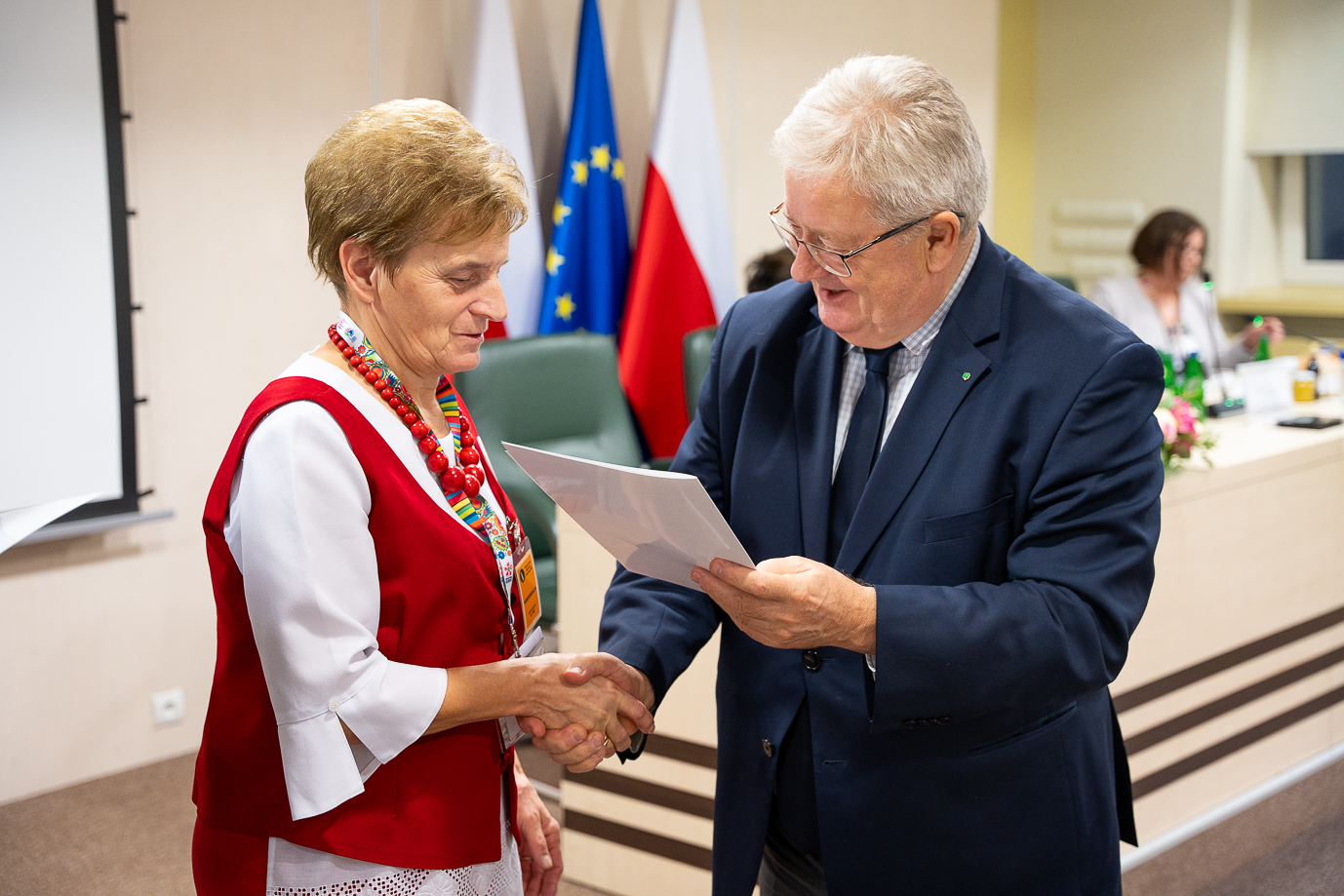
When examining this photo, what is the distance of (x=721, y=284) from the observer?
4.52 metres

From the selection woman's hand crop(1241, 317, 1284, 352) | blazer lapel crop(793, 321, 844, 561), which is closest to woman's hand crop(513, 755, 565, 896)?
blazer lapel crop(793, 321, 844, 561)

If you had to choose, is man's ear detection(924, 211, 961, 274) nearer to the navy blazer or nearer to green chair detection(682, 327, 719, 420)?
the navy blazer

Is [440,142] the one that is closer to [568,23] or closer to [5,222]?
[5,222]

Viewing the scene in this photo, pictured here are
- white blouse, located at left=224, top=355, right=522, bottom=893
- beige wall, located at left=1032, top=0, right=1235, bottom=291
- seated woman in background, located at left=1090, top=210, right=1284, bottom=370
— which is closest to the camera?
white blouse, located at left=224, top=355, right=522, bottom=893

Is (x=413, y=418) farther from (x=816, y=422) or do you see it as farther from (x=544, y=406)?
(x=544, y=406)

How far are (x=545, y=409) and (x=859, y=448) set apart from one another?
7.93ft

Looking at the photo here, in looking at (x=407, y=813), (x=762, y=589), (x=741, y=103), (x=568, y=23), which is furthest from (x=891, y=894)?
(x=741, y=103)

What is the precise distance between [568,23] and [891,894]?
3.67 m

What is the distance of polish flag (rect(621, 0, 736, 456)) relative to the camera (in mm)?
4328

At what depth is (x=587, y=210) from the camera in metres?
4.20

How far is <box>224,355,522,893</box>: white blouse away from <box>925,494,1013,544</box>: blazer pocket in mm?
559

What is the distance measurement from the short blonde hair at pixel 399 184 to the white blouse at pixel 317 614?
15 centimetres

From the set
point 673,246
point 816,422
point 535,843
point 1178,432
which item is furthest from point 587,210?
point 535,843

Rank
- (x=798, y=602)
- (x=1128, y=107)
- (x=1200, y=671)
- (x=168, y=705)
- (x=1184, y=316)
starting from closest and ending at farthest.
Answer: (x=798, y=602) → (x=1200, y=671) → (x=168, y=705) → (x=1184, y=316) → (x=1128, y=107)
